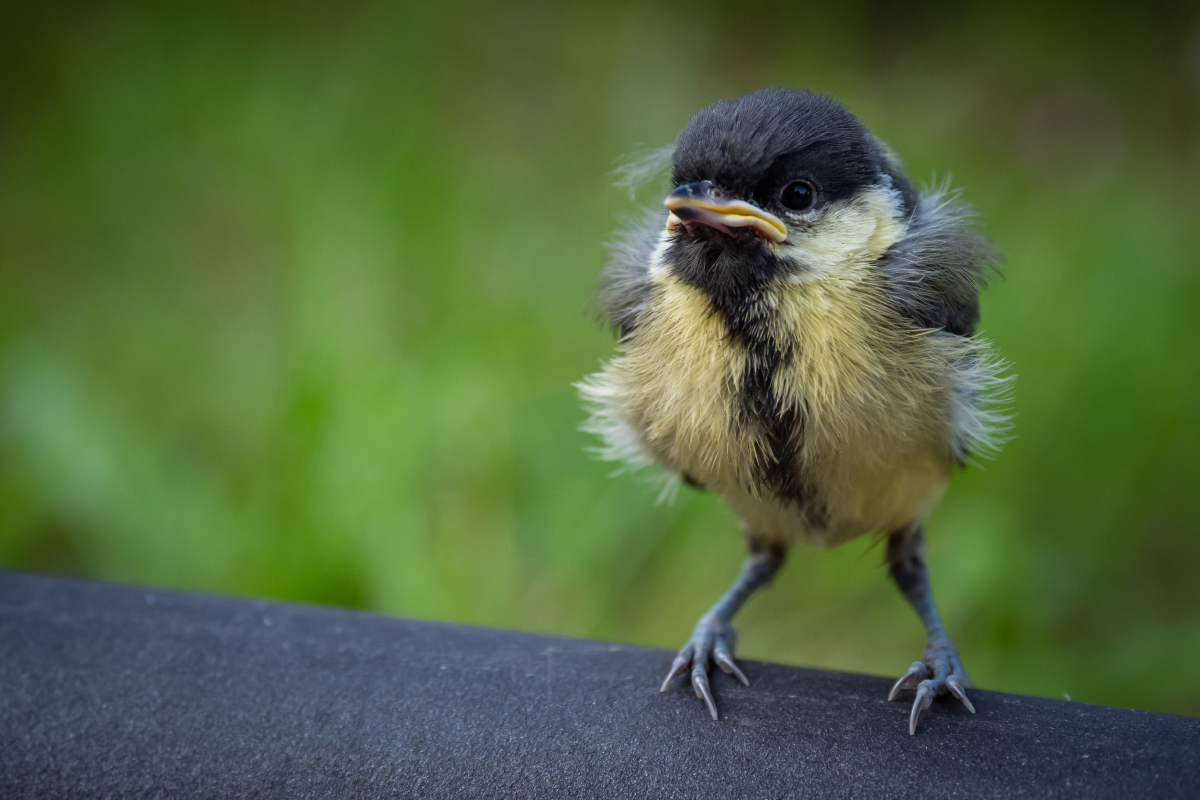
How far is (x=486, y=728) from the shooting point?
0.96 meters

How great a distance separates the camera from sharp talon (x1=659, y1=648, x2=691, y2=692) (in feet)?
3.43

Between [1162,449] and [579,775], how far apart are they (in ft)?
4.83

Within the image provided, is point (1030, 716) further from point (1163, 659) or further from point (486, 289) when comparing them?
point (486, 289)

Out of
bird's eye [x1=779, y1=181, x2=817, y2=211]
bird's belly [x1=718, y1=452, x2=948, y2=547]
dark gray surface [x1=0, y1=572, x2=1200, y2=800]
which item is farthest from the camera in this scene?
bird's belly [x1=718, y1=452, x2=948, y2=547]

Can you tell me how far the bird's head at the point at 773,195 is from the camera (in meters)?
0.92

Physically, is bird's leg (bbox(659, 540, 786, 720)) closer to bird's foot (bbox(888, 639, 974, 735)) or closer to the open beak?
bird's foot (bbox(888, 639, 974, 735))

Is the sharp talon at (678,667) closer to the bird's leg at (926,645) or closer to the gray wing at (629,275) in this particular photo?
the bird's leg at (926,645)

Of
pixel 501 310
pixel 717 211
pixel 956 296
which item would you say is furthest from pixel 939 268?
pixel 501 310

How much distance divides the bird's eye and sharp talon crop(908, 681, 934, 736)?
1.73 ft

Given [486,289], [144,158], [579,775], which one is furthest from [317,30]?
[579,775]

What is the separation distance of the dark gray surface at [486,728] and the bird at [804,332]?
0.22 ft

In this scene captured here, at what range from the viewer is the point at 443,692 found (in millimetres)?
1020

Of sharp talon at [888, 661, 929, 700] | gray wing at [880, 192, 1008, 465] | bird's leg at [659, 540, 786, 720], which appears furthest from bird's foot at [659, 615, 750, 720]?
gray wing at [880, 192, 1008, 465]

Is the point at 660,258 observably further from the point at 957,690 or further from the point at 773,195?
the point at 957,690
